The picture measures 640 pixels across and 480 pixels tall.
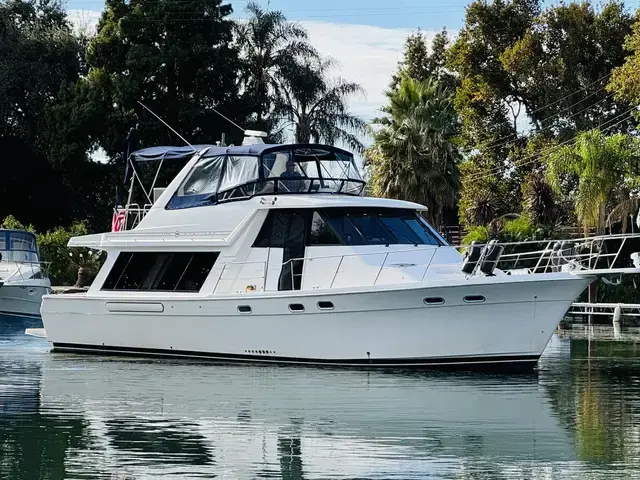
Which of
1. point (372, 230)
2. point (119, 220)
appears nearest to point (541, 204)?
point (119, 220)

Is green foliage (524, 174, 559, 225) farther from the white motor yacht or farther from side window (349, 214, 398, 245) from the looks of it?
side window (349, 214, 398, 245)

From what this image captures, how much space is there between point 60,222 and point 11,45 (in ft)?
28.2

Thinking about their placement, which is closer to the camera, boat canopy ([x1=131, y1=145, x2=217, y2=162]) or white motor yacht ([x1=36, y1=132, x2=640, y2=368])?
white motor yacht ([x1=36, y1=132, x2=640, y2=368])

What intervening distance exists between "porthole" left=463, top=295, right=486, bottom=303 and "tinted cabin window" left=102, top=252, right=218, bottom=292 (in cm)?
512

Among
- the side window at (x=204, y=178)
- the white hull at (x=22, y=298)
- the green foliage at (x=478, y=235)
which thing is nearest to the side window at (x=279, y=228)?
the side window at (x=204, y=178)

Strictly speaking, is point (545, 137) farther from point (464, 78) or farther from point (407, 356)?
point (407, 356)

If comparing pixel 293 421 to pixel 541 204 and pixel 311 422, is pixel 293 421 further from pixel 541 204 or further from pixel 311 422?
pixel 541 204

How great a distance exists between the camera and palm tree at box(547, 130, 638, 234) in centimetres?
3912

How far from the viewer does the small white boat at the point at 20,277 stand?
119 feet

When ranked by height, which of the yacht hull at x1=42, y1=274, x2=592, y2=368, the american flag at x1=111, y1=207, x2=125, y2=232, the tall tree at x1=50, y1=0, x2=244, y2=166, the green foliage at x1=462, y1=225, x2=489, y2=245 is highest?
the tall tree at x1=50, y1=0, x2=244, y2=166

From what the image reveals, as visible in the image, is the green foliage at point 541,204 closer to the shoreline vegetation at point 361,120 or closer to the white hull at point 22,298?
the shoreline vegetation at point 361,120

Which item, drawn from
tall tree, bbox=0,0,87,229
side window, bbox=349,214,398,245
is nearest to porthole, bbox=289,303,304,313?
side window, bbox=349,214,398,245

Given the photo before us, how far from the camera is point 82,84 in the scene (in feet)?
188

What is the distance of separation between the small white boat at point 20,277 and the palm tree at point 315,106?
2048 cm
